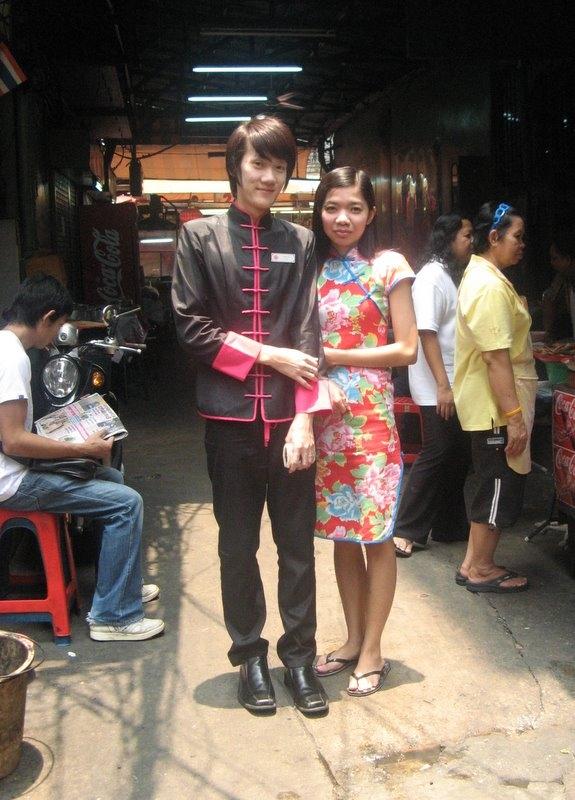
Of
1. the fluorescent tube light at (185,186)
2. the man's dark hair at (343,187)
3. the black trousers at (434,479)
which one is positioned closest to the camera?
the man's dark hair at (343,187)

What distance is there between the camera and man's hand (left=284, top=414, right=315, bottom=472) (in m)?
3.05

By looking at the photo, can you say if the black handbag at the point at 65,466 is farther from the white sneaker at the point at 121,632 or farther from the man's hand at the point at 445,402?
the man's hand at the point at 445,402

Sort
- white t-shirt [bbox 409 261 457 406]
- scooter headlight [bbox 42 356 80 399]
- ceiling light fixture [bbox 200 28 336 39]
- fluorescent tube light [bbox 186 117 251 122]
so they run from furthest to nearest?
1. fluorescent tube light [bbox 186 117 251 122]
2. ceiling light fixture [bbox 200 28 336 39]
3. white t-shirt [bbox 409 261 457 406]
4. scooter headlight [bbox 42 356 80 399]

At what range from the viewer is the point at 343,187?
3.27 meters

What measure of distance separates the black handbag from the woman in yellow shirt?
6.10ft

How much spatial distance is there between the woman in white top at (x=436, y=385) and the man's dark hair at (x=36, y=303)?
2066mm

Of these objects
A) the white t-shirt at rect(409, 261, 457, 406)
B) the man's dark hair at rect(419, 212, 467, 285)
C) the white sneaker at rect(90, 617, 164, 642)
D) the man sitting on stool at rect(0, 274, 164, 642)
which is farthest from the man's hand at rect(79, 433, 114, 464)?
the man's dark hair at rect(419, 212, 467, 285)

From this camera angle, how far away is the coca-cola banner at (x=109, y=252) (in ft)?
44.3

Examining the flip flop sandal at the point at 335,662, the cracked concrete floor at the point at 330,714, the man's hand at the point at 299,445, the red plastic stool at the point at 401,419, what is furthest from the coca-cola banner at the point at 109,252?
the man's hand at the point at 299,445

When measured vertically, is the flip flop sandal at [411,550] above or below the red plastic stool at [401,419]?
below

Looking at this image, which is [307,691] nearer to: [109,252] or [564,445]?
[564,445]

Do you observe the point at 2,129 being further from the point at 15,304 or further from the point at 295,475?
the point at 295,475

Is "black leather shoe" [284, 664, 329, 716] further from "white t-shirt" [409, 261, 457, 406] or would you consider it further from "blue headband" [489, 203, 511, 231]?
"blue headband" [489, 203, 511, 231]

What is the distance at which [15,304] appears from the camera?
3748 millimetres
